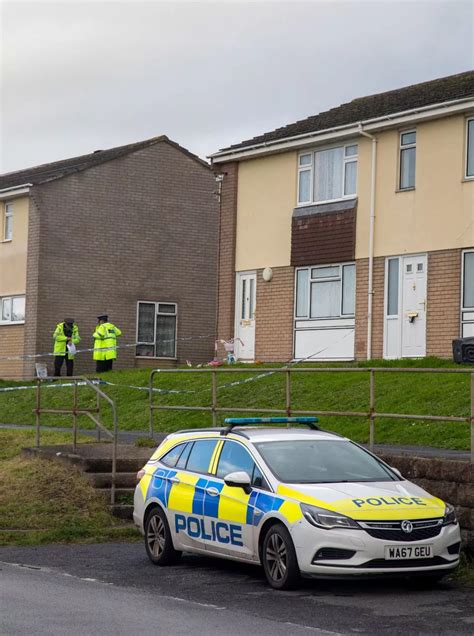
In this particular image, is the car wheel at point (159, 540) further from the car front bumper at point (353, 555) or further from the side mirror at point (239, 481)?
the car front bumper at point (353, 555)

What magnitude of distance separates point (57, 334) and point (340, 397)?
1439 centimetres

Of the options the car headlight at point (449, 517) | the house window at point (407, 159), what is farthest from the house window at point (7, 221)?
the car headlight at point (449, 517)

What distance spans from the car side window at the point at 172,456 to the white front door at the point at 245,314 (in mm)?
17190

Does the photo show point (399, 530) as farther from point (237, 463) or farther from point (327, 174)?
point (327, 174)

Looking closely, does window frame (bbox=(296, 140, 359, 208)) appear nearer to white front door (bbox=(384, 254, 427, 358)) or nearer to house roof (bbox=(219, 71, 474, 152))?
house roof (bbox=(219, 71, 474, 152))

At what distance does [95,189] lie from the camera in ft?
127

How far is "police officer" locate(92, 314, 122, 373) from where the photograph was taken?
3431 centimetres

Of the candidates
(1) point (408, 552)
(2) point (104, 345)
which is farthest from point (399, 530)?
(2) point (104, 345)

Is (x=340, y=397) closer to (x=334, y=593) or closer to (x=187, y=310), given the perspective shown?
(x=334, y=593)

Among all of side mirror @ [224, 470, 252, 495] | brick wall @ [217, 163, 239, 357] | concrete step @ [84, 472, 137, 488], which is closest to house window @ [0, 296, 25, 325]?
brick wall @ [217, 163, 239, 357]

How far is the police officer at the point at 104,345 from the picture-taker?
34312 millimetres

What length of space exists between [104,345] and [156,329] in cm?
548

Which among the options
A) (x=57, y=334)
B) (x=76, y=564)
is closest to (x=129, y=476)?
(x=76, y=564)

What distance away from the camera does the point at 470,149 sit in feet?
85.7
